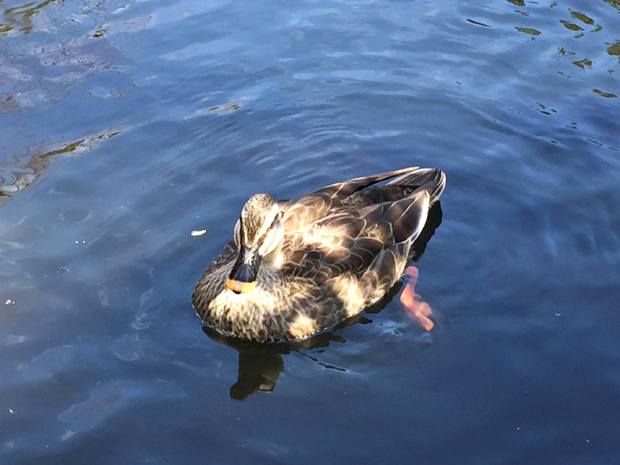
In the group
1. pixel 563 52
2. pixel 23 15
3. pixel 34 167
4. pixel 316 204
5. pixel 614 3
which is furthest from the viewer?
pixel 614 3

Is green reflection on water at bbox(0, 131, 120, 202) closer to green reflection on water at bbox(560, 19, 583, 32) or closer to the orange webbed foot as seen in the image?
the orange webbed foot

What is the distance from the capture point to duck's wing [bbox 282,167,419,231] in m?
7.82

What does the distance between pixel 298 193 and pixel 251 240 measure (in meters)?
2.61

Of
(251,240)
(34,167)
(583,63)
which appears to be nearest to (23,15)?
(34,167)

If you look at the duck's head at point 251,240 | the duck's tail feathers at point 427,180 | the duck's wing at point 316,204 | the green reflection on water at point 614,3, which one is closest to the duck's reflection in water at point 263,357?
the duck's head at point 251,240

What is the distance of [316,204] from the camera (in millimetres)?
7953

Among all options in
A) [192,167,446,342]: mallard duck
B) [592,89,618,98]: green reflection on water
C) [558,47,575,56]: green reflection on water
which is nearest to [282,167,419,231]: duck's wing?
[192,167,446,342]: mallard duck

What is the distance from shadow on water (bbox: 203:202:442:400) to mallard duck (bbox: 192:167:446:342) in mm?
62

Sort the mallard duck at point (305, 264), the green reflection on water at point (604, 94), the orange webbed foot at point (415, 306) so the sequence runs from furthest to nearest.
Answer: the green reflection on water at point (604, 94) < the orange webbed foot at point (415, 306) < the mallard duck at point (305, 264)

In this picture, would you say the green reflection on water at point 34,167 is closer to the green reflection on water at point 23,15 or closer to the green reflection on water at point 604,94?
the green reflection on water at point 23,15

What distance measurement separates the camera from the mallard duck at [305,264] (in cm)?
696

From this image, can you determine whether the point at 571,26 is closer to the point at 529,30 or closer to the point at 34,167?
the point at 529,30

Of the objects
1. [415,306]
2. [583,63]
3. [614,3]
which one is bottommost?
[415,306]

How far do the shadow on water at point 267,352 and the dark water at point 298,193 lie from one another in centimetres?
3
